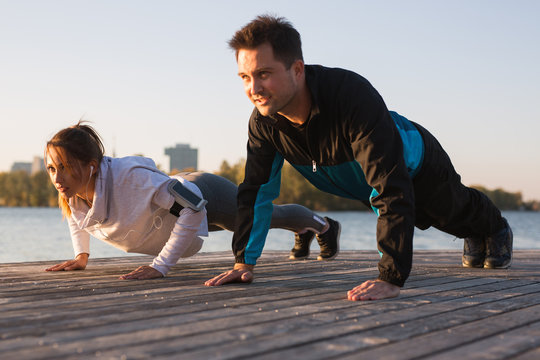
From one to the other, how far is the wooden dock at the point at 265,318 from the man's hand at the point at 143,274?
2.7 inches

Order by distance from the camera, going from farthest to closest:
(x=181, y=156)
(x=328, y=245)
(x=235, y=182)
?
(x=181, y=156), (x=235, y=182), (x=328, y=245)

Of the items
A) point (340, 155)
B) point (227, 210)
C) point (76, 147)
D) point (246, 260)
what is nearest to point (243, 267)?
point (246, 260)

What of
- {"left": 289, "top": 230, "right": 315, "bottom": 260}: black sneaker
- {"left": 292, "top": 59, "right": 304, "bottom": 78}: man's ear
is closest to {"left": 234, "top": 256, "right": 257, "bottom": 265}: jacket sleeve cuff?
{"left": 292, "top": 59, "right": 304, "bottom": 78}: man's ear

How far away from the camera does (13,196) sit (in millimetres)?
57000

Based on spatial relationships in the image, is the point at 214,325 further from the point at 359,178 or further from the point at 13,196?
the point at 13,196

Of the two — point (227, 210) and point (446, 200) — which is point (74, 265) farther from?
point (446, 200)

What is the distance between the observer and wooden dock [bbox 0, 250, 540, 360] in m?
1.53

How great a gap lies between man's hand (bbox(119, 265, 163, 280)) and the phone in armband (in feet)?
1.31

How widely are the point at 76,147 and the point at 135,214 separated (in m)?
0.52

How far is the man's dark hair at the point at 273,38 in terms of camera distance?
8.19ft

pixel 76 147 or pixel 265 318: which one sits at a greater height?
pixel 76 147

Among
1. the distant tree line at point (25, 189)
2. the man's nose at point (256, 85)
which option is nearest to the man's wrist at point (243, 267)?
the man's nose at point (256, 85)

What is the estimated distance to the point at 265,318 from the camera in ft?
6.30

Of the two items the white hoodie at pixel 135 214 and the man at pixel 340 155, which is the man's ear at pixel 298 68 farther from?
the white hoodie at pixel 135 214
